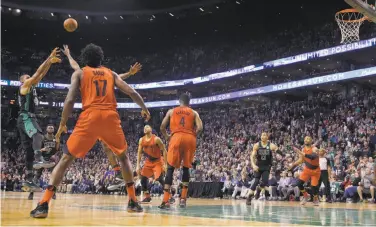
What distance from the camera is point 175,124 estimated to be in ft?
31.5

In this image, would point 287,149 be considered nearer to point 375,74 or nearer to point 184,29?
point 375,74

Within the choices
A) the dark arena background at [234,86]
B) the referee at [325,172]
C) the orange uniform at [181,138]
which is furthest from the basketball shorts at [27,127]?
the referee at [325,172]

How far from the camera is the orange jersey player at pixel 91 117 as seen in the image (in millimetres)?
5941

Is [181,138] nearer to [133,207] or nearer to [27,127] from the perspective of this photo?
[133,207]

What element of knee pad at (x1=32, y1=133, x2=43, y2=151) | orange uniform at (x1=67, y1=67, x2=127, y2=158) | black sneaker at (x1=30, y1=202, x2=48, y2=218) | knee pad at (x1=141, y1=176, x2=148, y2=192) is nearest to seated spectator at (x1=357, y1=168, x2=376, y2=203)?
knee pad at (x1=141, y1=176, x2=148, y2=192)

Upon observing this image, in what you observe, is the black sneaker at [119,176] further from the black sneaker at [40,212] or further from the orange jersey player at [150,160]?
the orange jersey player at [150,160]

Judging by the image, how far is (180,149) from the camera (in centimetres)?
948

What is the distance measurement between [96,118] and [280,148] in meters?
20.3

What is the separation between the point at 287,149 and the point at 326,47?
11.4 metres

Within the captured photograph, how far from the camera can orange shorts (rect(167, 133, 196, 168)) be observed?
945 cm

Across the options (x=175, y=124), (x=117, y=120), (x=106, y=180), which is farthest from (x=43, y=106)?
(x=117, y=120)

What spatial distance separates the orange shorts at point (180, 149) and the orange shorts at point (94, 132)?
10.8 ft

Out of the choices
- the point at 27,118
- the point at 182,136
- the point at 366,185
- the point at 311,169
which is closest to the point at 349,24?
the point at 366,185

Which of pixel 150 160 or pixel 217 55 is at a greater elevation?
pixel 217 55
